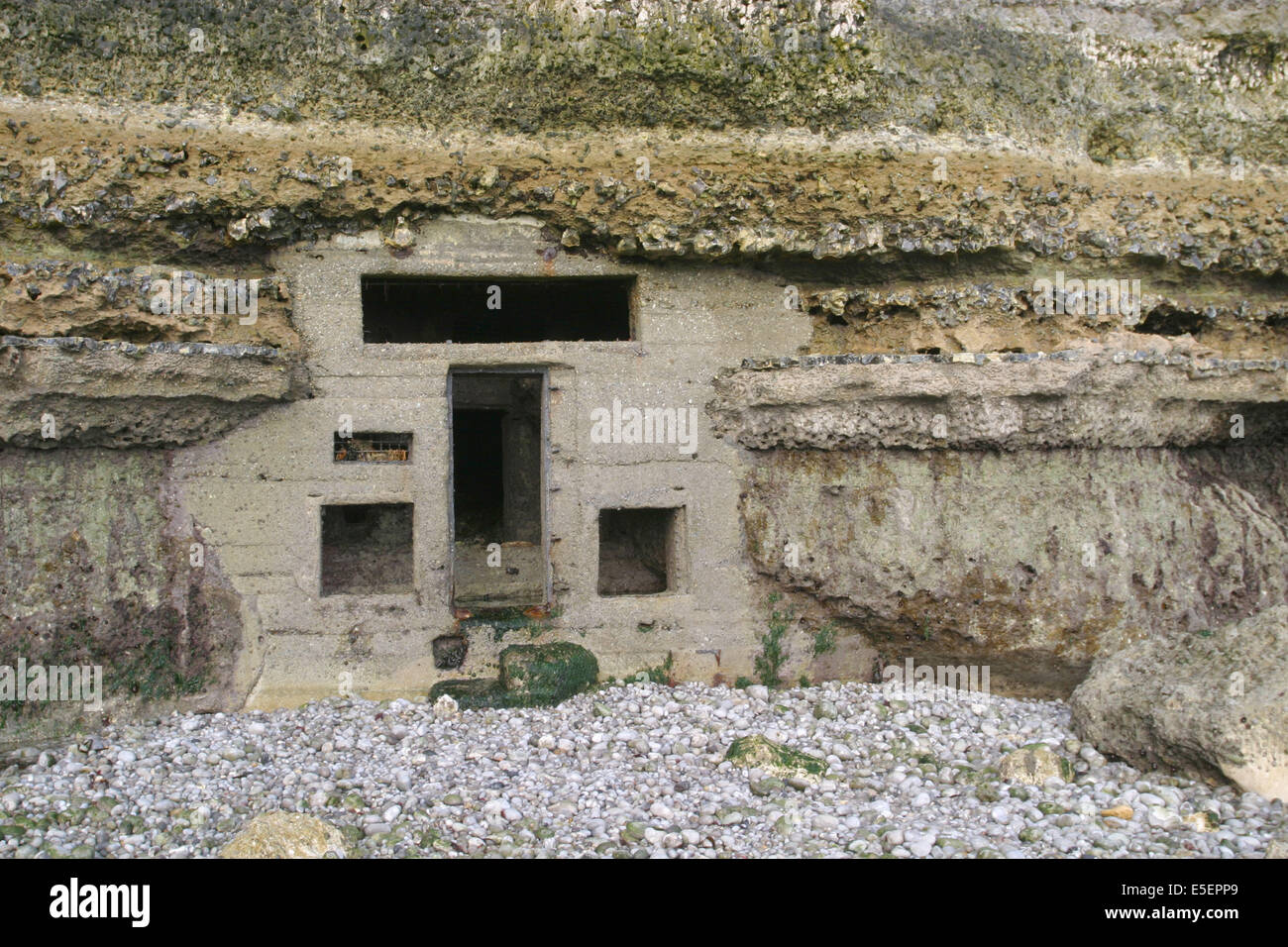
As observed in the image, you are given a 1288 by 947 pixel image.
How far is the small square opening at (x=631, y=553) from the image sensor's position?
8656mm

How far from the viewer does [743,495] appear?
315 inches

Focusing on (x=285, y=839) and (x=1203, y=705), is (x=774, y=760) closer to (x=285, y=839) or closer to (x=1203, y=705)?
(x=1203, y=705)

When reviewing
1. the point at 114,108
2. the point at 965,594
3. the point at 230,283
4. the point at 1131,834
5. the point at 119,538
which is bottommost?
the point at 1131,834

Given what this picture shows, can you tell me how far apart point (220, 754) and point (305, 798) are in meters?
0.91

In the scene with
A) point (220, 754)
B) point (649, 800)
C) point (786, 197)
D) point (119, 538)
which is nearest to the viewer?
point (649, 800)

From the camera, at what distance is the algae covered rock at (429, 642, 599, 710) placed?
746 cm

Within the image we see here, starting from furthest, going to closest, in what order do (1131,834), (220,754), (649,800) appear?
(220,754), (649,800), (1131,834)

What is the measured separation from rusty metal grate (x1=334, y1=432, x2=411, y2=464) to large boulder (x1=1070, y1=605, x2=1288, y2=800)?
4781 millimetres

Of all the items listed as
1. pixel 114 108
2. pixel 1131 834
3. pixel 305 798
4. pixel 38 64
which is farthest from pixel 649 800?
pixel 38 64

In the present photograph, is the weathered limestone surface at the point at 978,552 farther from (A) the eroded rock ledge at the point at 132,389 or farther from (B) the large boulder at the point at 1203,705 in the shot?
(A) the eroded rock ledge at the point at 132,389

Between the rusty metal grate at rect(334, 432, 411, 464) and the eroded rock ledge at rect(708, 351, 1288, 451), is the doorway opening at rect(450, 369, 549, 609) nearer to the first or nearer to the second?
the rusty metal grate at rect(334, 432, 411, 464)

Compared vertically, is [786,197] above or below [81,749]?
above

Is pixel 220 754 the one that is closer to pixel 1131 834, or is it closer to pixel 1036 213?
pixel 1131 834

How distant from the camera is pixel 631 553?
8.96 m
